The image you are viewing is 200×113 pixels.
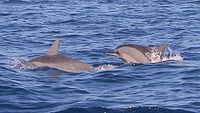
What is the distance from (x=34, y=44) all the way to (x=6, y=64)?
16.2 feet

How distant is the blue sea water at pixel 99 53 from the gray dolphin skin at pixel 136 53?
1.12 feet

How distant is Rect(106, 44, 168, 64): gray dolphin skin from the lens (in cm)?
2039

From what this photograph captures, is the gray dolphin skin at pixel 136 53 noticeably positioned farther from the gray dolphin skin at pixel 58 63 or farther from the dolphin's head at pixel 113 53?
the gray dolphin skin at pixel 58 63

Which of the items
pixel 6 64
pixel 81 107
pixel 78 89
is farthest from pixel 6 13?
pixel 81 107

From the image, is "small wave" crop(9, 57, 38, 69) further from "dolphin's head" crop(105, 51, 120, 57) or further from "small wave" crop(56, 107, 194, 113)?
"small wave" crop(56, 107, 194, 113)

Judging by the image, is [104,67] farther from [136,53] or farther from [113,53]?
[113,53]

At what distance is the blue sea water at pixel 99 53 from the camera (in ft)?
46.1

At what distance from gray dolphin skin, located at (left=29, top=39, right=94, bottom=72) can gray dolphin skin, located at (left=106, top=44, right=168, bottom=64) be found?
207cm

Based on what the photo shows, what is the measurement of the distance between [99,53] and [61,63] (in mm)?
3721

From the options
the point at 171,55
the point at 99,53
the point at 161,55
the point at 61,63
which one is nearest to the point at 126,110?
the point at 61,63

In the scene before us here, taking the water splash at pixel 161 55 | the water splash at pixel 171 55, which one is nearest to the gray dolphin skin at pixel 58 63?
the water splash at pixel 161 55

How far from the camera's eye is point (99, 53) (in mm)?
22125

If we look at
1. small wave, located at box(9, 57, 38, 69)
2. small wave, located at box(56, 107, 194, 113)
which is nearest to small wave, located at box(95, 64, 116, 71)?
small wave, located at box(9, 57, 38, 69)

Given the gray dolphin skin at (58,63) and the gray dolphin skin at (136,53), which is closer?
the gray dolphin skin at (58,63)
